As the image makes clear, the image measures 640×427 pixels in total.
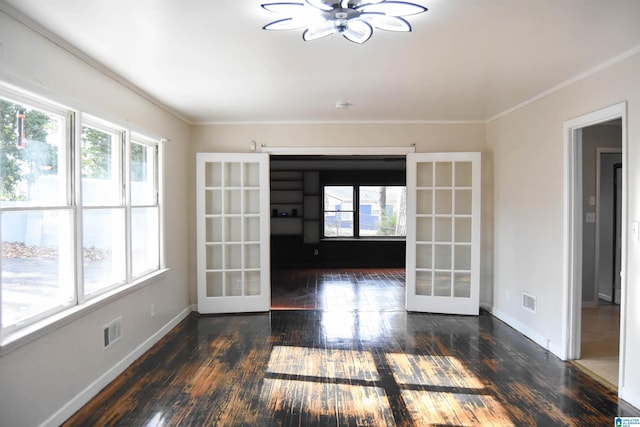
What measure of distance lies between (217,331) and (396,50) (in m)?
3.50

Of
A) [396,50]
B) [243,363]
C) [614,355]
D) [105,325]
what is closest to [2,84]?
[105,325]

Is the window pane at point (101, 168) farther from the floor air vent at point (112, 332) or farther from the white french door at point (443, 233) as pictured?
the white french door at point (443, 233)

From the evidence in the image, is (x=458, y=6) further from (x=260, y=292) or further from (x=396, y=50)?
(x=260, y=292)

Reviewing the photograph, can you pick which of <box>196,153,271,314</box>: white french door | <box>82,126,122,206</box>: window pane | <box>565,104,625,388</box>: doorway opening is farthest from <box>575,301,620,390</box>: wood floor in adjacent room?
<box>82,126,122,206</box>: window pane

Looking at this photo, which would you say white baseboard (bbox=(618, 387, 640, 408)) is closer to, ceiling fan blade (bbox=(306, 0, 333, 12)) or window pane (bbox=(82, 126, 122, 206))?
ceiling fan blade (bbox=(306, 0, 333, 12))

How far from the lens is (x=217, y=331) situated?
16.2 ft

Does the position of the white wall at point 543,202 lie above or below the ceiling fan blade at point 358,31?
below

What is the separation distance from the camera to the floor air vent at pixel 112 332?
348cm

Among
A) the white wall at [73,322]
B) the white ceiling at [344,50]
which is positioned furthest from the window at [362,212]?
the white wall at [73,322]

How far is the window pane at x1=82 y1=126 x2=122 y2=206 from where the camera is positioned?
3.34 metres

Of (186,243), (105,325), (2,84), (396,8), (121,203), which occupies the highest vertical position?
(396,8)

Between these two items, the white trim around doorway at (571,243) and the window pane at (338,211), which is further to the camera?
the window pane at (338,211)

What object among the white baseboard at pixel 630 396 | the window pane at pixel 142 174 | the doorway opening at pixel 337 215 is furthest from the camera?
the doorway opening at pixel 337 215

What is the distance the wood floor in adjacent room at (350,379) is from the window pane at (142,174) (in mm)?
1479
